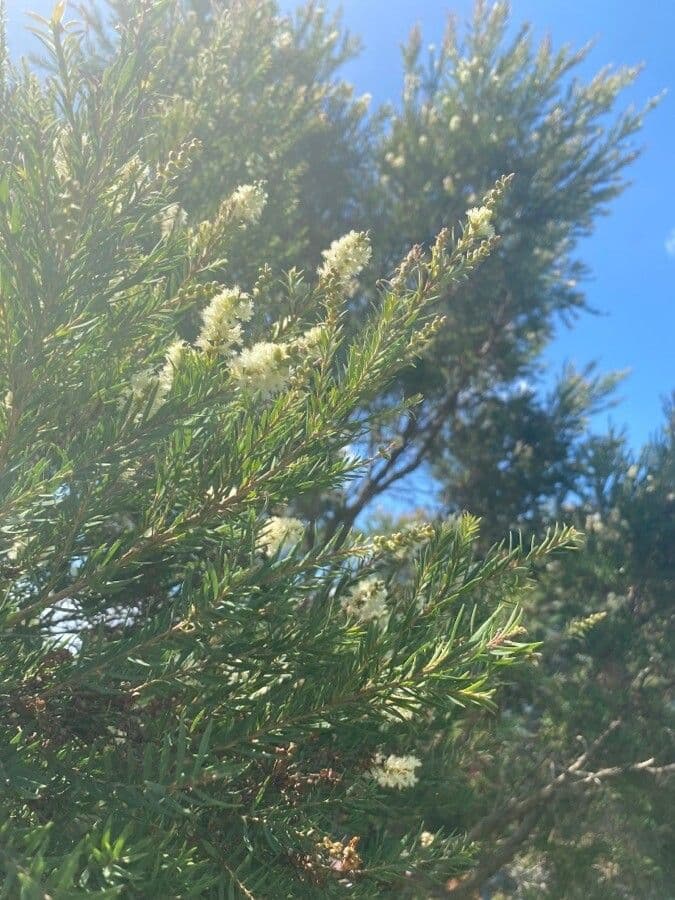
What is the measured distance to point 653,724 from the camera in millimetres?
6047

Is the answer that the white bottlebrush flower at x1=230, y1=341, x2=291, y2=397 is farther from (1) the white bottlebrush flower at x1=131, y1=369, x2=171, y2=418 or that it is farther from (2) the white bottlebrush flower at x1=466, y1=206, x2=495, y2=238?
(2) the white bottlebrush flower at x1=466, y1=206, x2=495, y2=238

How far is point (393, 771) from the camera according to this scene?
A: 2.38m

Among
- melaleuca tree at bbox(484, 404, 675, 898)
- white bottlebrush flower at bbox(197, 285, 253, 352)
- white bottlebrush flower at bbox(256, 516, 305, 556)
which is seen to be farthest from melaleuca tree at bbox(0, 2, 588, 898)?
melaleuca tree at bbox(484, 404, 675, 898)

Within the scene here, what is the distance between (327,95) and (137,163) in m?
6.38

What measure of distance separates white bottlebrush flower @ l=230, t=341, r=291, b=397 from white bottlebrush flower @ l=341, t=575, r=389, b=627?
2.65 ft

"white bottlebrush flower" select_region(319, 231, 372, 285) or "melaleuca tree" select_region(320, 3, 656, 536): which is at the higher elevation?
"melaleuca tree" select_region(320, 3, 656, 536)

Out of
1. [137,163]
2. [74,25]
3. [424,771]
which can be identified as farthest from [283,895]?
[74,25]

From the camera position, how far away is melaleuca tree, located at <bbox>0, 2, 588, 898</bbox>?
1688 millimetres

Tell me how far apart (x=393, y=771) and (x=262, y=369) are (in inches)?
58.1

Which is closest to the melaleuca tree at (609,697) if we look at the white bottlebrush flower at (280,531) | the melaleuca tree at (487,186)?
the melaleuca tree at (487,186)

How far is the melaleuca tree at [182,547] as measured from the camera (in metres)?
1.69

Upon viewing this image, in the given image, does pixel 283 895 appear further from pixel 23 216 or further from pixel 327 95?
pixel 327 95

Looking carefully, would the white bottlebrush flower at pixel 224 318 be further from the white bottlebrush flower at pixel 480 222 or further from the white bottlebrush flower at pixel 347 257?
the white bottlebrush flower at pixel 480 222

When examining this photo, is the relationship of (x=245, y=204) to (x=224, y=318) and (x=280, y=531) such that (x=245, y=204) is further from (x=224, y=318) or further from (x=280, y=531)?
(x=280, y=531)
